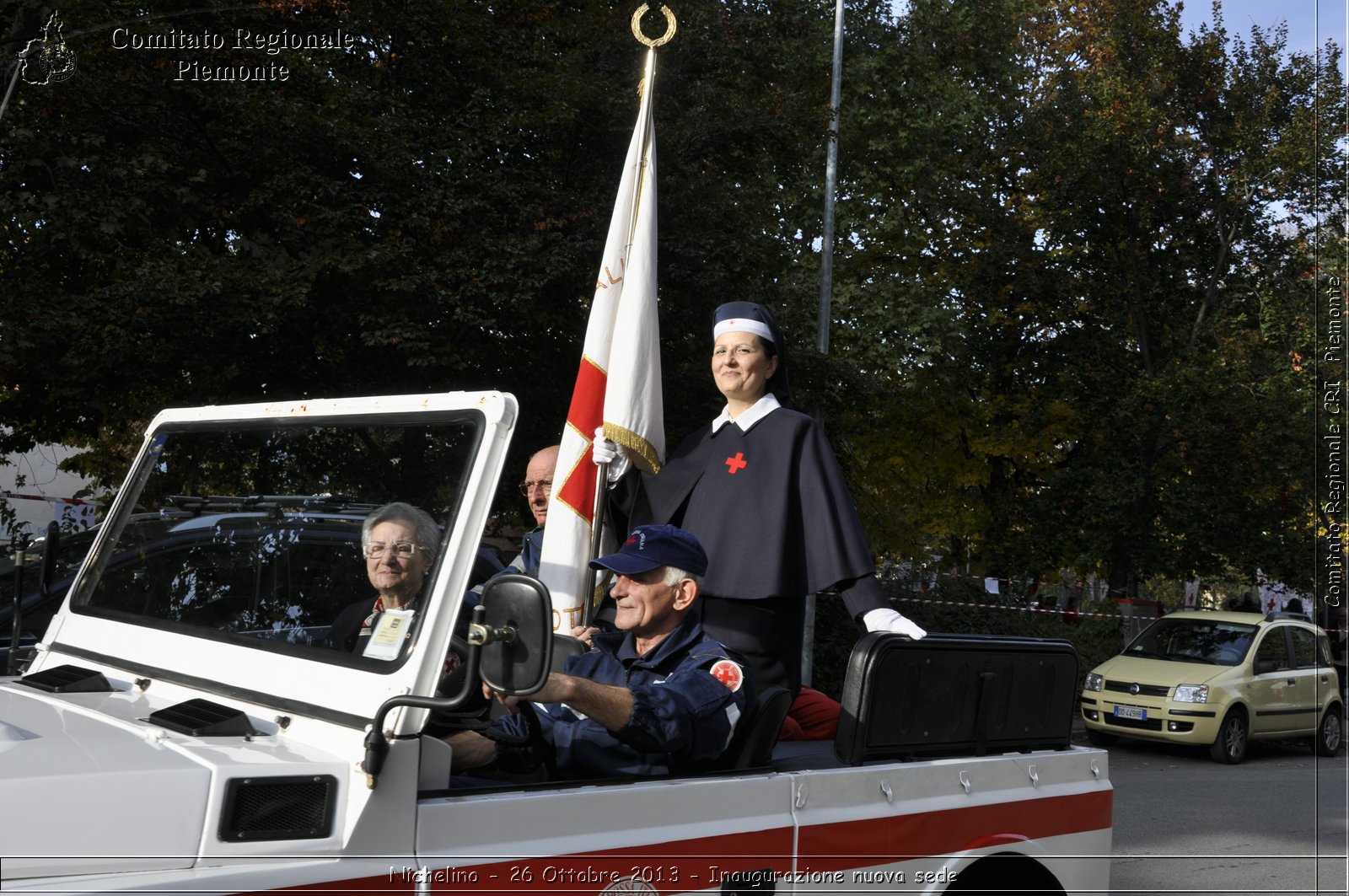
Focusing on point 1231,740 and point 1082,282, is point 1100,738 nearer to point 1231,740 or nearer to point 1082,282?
point 1231,740

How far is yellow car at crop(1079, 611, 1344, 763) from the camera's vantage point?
46.5 ft

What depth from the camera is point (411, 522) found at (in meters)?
2.46

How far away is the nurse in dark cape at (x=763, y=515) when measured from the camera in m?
3.72

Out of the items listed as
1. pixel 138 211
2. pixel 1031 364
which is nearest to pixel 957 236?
pixel 1031 364

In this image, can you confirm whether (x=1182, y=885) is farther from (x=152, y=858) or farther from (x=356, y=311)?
(x=356, y=311)

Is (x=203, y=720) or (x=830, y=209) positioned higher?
(x=830, y=209)

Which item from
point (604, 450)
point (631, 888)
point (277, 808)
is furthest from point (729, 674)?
point (604, 450)

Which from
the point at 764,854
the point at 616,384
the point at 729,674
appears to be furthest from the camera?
the point at 616,384

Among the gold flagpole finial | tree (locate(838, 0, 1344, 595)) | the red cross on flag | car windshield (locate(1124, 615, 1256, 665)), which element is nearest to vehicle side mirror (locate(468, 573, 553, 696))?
the red cross on flag

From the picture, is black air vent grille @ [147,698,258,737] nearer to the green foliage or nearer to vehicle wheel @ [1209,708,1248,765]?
the green foliage

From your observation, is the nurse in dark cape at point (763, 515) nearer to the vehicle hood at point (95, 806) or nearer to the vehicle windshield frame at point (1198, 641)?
A: the vehicle hood at point (95, 806)

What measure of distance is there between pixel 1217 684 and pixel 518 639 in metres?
13.8

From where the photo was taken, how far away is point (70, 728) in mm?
2268

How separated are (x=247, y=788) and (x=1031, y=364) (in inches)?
944
